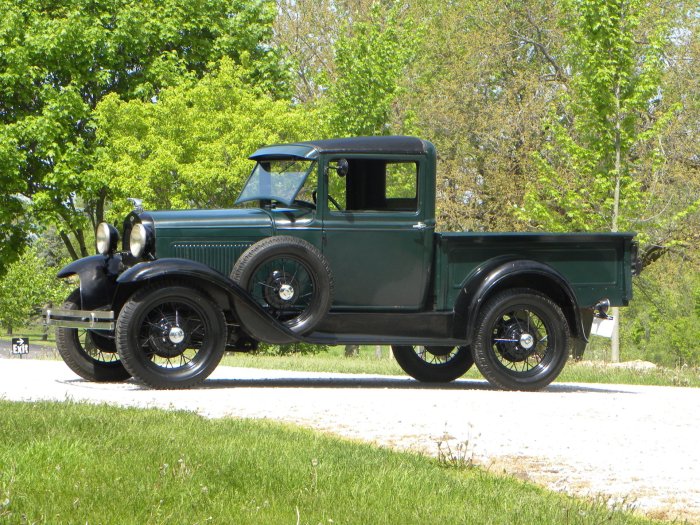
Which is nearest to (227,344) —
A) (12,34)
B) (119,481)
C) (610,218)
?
(119,481)

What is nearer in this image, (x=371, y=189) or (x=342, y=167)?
(x=342, y=167)

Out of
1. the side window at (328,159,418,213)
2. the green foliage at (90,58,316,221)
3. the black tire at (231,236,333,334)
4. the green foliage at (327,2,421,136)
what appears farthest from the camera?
the green foliage at (90,58,316,221)

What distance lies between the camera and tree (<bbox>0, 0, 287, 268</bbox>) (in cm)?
2944

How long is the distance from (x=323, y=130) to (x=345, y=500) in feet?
67.1

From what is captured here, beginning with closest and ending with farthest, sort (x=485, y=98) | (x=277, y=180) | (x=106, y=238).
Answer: (x=106, y=238) < (x=277, y=180) < (x=485, y=98)

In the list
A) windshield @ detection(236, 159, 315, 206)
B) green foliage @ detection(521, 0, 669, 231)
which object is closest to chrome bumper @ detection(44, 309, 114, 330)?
windshield @ detection(236, 159, 315, 206)

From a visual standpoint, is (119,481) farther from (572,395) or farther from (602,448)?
(572,395)

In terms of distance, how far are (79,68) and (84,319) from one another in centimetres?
2198

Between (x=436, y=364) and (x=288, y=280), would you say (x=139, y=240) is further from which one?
(x=436, y=364)

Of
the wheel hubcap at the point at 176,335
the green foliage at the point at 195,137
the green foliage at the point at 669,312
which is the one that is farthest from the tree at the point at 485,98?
the wheel hubcap at the point at 176,335

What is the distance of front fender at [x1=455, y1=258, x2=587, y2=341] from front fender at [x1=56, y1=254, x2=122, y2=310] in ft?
11.0

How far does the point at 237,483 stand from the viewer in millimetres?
5031

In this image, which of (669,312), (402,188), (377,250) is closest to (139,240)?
(377,250)

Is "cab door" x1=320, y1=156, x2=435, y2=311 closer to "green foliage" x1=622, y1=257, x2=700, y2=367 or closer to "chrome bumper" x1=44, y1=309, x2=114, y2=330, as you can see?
"chrome bumper" x1=44, y1=309, x2=114, y2=330
